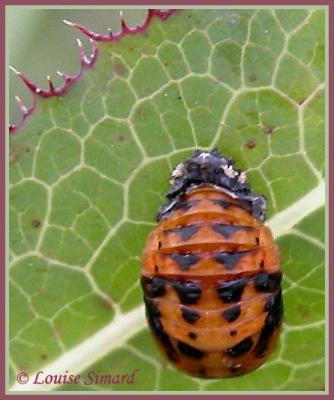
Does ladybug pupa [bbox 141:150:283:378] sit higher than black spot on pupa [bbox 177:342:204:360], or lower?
higher

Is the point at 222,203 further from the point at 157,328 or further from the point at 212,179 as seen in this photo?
the point at 157,328

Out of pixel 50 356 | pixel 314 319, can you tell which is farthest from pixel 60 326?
pixel 314 319

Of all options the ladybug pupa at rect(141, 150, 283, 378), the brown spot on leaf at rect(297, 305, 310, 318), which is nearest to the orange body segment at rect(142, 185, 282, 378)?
the ladybug pupa at rect(141, 150, 283, 378)

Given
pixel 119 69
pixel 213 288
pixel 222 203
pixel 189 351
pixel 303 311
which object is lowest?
pixel 303 311

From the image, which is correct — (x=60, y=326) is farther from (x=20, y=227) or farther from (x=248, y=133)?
(x=248, y=133)

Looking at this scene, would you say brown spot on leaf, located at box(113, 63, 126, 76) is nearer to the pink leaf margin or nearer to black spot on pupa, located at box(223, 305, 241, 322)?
the pink leaf margin

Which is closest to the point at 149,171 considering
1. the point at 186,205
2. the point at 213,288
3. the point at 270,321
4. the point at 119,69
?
the point at 186,205

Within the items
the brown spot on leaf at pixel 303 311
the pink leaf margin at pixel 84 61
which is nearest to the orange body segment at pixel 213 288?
the brown spot on leaf at pixel 303 311

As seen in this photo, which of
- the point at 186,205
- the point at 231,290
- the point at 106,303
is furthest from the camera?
the point at 106,303
